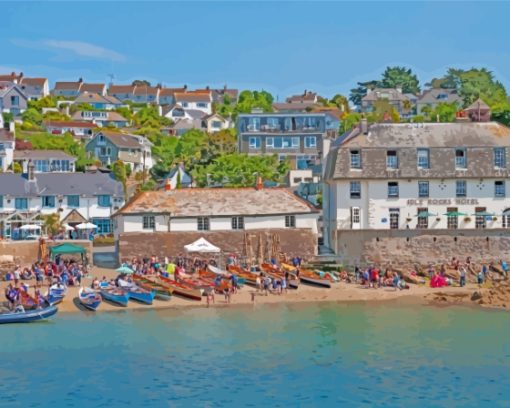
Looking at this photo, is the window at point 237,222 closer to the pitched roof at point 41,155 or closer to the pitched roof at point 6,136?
the pitched roof at point 41,155

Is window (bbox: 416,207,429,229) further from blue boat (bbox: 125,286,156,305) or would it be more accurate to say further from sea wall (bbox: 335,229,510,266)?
blue boat (bbox: 125,286,156,305)

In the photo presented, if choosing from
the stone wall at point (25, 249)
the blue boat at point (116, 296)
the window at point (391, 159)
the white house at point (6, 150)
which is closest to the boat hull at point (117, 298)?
the blue boat at point (116, 296)

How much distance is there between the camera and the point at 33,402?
32.0 meters

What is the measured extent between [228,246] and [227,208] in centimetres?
249

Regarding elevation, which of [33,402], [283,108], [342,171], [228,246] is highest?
[283,108]

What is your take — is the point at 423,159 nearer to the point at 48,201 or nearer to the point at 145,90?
the point at 48,201

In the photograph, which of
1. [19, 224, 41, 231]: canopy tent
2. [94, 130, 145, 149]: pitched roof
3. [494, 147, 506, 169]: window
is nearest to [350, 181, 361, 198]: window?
[494, 147, 506, 169]: window

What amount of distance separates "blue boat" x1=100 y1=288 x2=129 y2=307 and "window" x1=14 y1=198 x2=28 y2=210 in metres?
23.1

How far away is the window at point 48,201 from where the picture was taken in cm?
7212

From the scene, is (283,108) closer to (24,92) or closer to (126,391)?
(24,92)

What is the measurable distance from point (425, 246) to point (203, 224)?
14.3 m

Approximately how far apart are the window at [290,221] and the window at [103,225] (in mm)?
19256

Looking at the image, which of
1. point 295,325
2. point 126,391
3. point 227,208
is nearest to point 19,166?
point 227,208

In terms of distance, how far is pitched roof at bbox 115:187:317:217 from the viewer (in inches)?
2341
